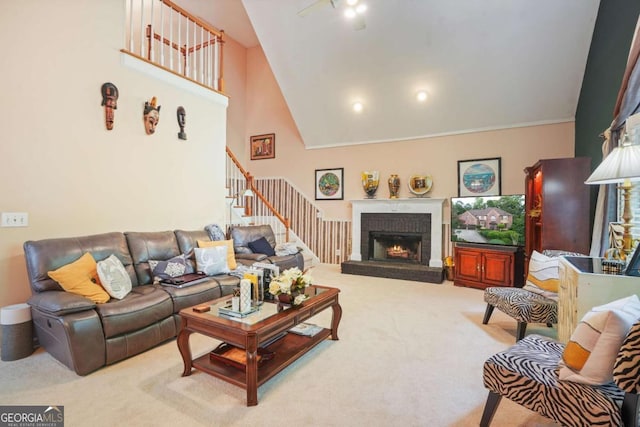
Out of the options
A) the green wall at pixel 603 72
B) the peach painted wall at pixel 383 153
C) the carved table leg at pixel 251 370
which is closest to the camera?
the carved table leg at pixel 251 370

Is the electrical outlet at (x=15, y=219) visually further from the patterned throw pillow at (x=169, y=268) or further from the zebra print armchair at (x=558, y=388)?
the zebra print armchair at (x=558, y=388)

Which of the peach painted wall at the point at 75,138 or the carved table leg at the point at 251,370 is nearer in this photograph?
the carved table leg at the point at 251,370

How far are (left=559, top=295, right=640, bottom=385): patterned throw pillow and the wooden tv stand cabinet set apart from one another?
10.9ft

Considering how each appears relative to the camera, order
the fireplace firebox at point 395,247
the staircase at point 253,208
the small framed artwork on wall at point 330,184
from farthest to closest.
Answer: the small framed artwork on wall at point 330,184 < the staircase at point 253,208 < the fireplace firebox at point 395,247

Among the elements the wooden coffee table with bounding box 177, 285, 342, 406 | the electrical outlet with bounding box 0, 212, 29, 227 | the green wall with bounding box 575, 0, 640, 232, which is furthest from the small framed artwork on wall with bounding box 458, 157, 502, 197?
the electrical outlet with bounding box 0, 212, 29, 227

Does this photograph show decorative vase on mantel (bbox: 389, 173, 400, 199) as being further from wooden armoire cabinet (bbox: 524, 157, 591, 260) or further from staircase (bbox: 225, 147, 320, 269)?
wooden armoire cabinet (bbox: 524, 157, 591, 260)

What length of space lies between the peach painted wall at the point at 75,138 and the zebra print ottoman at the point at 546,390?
3865 millimetres

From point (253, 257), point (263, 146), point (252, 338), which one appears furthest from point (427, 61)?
point (252, 338)

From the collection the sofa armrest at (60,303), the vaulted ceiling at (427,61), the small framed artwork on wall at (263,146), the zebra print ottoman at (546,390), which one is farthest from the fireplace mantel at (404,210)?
the sofa armrest at (60,303)

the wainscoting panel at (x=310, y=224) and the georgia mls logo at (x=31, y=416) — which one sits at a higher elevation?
the wainscoting panel at (x=310, y=224)

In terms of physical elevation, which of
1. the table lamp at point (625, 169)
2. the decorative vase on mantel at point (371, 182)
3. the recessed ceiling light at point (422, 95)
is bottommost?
the table lamp at point (625, 169)

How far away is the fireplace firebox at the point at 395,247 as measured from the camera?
19.2ft

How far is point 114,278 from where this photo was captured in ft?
8.86

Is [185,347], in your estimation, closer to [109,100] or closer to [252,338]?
[252,338]
